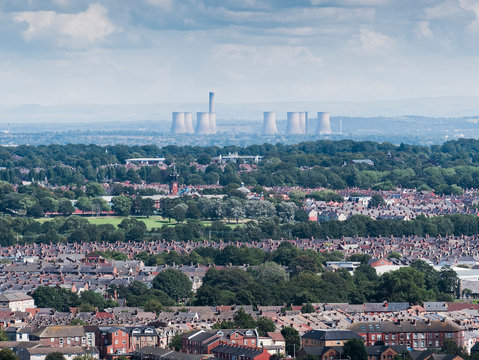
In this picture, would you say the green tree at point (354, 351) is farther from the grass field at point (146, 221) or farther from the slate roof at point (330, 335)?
the grass field at point (146, 221)

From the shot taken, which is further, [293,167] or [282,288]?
[293,167]

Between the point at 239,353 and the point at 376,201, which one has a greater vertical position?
→ the point at 239,353

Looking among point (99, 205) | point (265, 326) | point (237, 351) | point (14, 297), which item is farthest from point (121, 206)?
point (237, 351)

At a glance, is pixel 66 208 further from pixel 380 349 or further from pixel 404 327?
pixel 380 349

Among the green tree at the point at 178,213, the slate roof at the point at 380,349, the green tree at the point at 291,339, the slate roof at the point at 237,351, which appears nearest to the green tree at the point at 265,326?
the green tree at the point at 291,339

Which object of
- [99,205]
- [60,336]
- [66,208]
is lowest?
[99,205]

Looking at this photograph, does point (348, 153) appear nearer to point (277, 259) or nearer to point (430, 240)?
point (430, 240)
